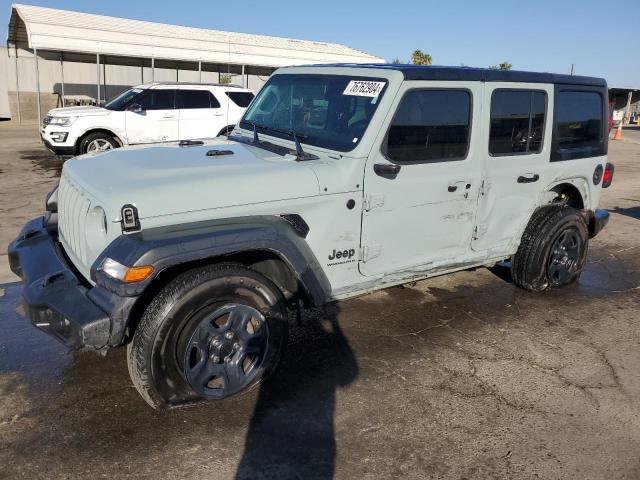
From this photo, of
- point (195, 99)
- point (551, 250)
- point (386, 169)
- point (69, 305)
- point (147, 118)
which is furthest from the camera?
point (195, 99)

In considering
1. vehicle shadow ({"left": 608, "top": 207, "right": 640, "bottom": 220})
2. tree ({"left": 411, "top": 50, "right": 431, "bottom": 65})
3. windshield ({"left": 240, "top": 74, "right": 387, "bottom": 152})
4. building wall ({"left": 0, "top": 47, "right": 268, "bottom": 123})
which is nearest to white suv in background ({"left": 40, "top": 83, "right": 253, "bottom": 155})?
windshield ({"left": 240, "top": 74, "right": 387, "bottom": 152})

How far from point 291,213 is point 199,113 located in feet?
31.9

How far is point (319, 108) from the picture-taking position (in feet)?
12.8

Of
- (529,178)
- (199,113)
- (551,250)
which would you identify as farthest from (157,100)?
(551,250)

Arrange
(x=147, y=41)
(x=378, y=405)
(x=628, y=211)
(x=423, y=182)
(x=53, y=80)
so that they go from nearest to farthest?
(x=378, y=405), (x=423, y=182), (x=628, y=211), (x=147, y=41), (x=53, y=80)

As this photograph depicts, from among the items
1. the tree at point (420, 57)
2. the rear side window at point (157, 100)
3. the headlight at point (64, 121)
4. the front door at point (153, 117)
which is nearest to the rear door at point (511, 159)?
the front door at point (153, 117)

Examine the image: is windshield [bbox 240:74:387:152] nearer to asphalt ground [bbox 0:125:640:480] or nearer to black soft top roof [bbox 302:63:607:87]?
black soft top roof [bbox 302:63:607:87]

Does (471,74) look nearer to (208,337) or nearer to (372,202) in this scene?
(372,202)

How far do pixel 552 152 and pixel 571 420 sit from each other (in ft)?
7.96

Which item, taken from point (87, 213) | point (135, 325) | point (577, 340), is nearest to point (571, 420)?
point (577, 340)

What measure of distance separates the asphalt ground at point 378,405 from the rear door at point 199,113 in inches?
305

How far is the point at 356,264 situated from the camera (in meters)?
3.60

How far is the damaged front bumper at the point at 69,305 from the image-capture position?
2.67 m

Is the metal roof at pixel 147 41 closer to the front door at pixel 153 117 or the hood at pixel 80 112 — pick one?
the hood at pixel 80 112
